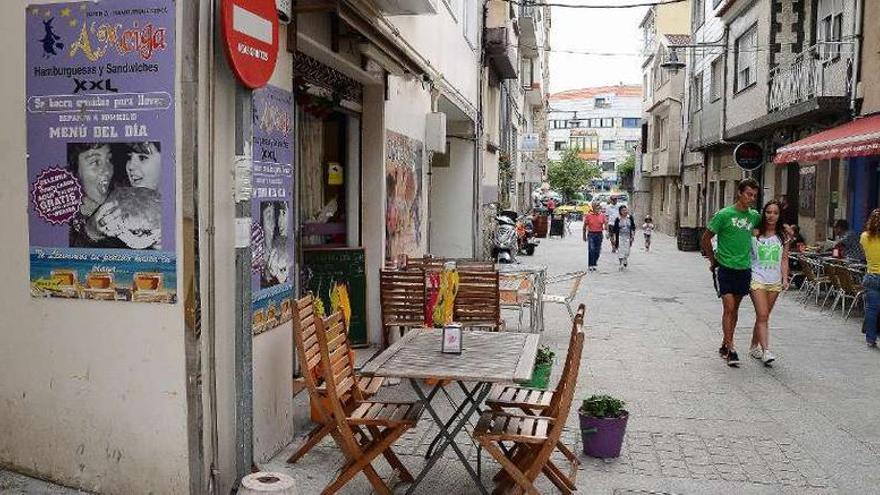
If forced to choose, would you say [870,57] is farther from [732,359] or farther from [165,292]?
[165,292]

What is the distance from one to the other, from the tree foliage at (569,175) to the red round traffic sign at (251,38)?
6871 cm

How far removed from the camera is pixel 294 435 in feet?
18.7

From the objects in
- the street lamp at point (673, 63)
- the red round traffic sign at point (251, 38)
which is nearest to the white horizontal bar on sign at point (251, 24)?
the red round traffic sign at point (251, 38)

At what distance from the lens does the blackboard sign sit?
8.01m

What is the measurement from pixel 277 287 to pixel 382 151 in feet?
12.2

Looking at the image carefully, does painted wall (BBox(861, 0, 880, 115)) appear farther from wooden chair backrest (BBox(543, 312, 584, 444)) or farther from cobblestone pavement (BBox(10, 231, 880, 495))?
wooden chair backrest (BBox(543, 312, 584, 444))

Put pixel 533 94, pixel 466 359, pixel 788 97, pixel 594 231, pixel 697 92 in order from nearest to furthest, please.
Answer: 1. pixel 466 359
2. pixel 788 97
3. pixel 594 231
4. pixel 697 92
5. pixel 533 94

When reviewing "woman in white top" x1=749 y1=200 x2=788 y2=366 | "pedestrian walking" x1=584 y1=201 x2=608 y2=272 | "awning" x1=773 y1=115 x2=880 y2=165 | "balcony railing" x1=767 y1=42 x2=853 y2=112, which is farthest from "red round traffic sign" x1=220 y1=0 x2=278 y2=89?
"pedestrian walking" x1=584 y1=201 x2=608 y2=272

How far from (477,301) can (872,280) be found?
5.10 m

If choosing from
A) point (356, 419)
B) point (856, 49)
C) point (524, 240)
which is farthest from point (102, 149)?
point (524, 240)

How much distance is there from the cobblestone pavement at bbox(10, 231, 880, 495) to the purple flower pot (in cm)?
7

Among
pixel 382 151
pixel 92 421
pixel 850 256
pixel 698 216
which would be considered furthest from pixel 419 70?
pixel 698 216

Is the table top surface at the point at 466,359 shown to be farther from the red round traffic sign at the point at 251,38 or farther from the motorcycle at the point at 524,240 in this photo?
the motorcycle at the point at 524,240

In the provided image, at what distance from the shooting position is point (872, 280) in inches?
379
